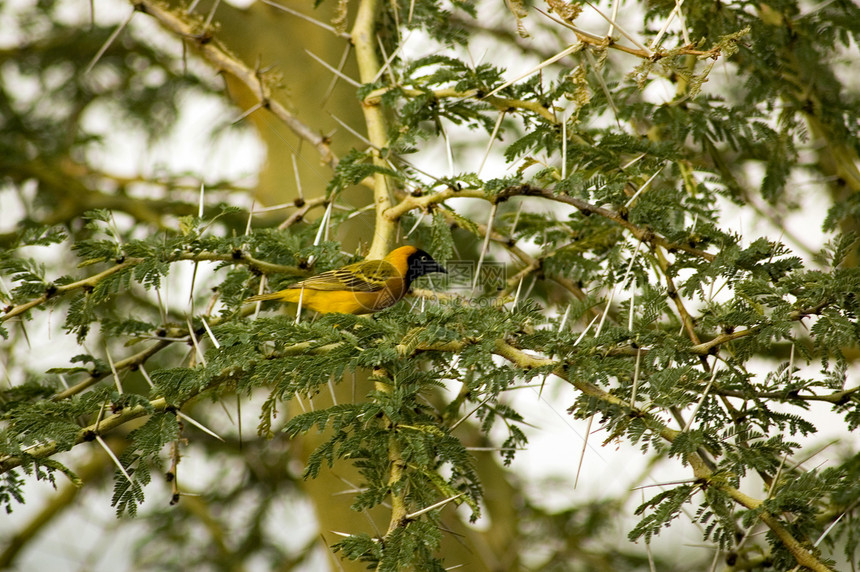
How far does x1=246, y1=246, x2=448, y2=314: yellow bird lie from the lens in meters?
3.46

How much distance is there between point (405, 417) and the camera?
2457 mm

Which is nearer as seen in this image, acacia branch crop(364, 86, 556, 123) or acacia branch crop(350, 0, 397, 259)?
acacia branch crop(364, 86, 556, 123)

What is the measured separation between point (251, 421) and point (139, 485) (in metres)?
5.86

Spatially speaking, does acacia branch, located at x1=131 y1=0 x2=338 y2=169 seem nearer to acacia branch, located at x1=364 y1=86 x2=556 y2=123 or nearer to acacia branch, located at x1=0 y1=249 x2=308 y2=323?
acacia branch, located at x1=364 y1=86 x2=556 y2=123

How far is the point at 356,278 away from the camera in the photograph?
3.67 meters

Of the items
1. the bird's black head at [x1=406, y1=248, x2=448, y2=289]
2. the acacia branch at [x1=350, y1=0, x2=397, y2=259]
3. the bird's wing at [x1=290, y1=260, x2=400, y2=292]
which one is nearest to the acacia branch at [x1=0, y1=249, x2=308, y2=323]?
the bird's wing at [x1=290, y1=260, x2=400, y2=292]

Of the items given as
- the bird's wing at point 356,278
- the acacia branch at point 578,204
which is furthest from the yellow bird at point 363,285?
the acacia branch at point 578,204

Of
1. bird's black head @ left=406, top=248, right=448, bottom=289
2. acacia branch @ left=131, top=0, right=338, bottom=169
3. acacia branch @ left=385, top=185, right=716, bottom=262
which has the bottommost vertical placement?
acacia branch @ left=385, top=185, right=716, bottom=262

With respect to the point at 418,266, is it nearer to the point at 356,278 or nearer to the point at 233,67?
the point at 356,278

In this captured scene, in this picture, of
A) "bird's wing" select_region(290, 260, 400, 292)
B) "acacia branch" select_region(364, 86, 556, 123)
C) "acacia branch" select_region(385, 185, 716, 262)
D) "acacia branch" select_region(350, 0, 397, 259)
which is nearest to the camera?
"acacia branch" select_region(385, 185, 716, 262)

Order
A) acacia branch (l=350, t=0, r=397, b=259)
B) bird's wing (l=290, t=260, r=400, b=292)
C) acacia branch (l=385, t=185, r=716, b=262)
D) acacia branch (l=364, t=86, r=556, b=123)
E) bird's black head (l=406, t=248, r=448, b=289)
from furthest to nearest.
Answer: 1. bird's black head (l=406, t=248, r=448, b=289)
2. bird's wing (l=290, t=260, r=400, b=292)
3. acacia branch (l=350, t=0, r=397, b=259)
4. acacia branch (l=364, t=86, r=556, b=123)
5. acacia branch (l=385, t=185, r=716, b=262)

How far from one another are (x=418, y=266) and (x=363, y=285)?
0.42 m

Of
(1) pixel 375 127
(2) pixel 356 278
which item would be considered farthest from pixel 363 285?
(1) pixel 375 127

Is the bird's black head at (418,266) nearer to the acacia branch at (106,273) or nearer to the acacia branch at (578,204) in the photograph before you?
the acacia branch at (578,204)
